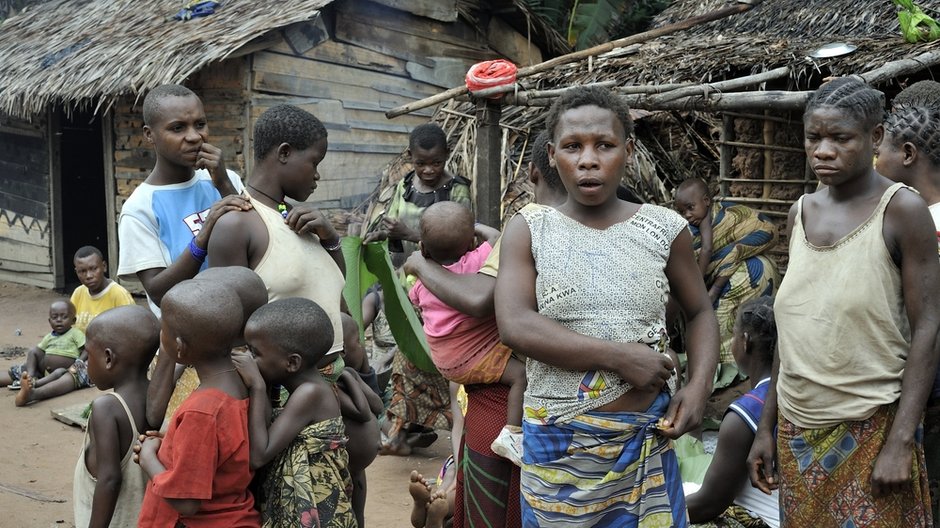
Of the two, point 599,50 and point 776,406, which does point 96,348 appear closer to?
point 776,406

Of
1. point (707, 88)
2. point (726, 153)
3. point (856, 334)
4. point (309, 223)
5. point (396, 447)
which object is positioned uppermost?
point (707, 88)

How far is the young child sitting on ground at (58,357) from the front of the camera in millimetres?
7527

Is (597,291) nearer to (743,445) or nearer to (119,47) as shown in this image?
(743,445)

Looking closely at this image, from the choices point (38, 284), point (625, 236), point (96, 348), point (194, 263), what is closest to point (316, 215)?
point (194, 263)

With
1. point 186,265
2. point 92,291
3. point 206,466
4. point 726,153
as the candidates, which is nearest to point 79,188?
point 92,291

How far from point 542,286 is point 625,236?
10.0 inches

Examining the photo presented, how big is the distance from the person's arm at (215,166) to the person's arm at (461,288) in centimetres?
75

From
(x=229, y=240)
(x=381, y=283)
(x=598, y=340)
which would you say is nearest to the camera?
(x=598, y=340)

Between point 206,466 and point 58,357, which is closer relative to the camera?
point 206,466

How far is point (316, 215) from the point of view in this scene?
2975 millimetres

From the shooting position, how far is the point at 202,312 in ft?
8.49

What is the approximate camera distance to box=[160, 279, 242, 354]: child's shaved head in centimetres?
259

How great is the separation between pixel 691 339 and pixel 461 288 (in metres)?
0.77

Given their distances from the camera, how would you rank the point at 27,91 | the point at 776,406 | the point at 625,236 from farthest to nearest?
the point at 27,91
the point at 776,406
the point at 625,236
